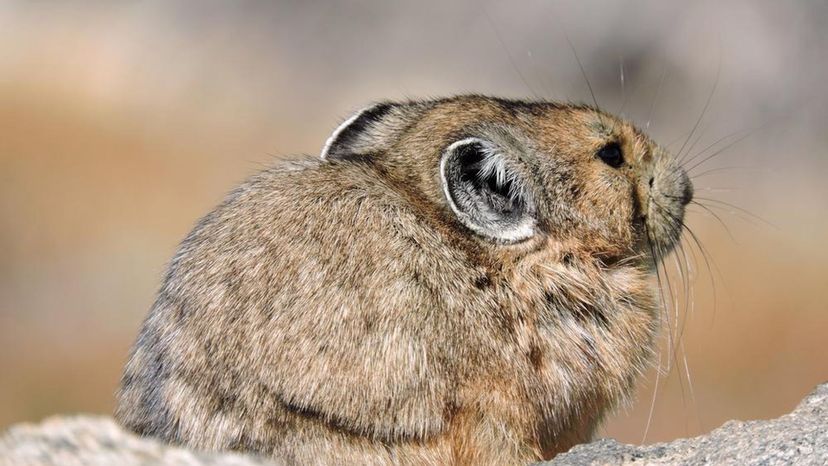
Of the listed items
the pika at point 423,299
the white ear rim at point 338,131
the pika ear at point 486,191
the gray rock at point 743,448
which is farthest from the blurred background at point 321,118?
the gray rock at point 743,448

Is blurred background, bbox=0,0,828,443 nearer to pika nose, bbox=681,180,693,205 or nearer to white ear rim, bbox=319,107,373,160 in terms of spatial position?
pika nose, bbox=681,180,693,205

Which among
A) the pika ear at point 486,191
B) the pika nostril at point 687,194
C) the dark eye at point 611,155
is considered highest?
the pika nostril at point 687,194

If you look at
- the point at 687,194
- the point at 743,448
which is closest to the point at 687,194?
the point at 687,194

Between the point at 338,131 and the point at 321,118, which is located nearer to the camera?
the point at 338,131

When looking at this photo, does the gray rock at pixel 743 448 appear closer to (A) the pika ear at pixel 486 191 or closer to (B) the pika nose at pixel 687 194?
(A) the pika ear at pixel 486 191

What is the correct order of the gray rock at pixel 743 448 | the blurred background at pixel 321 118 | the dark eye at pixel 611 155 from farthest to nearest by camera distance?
the blurred background at pixel 321 118
the dark eye at pixel 611 155
the gray rock at pixel 743 448

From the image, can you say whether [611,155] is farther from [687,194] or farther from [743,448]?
[743,448]

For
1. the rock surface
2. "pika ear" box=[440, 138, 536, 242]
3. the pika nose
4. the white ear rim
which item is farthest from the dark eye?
the rock surface
